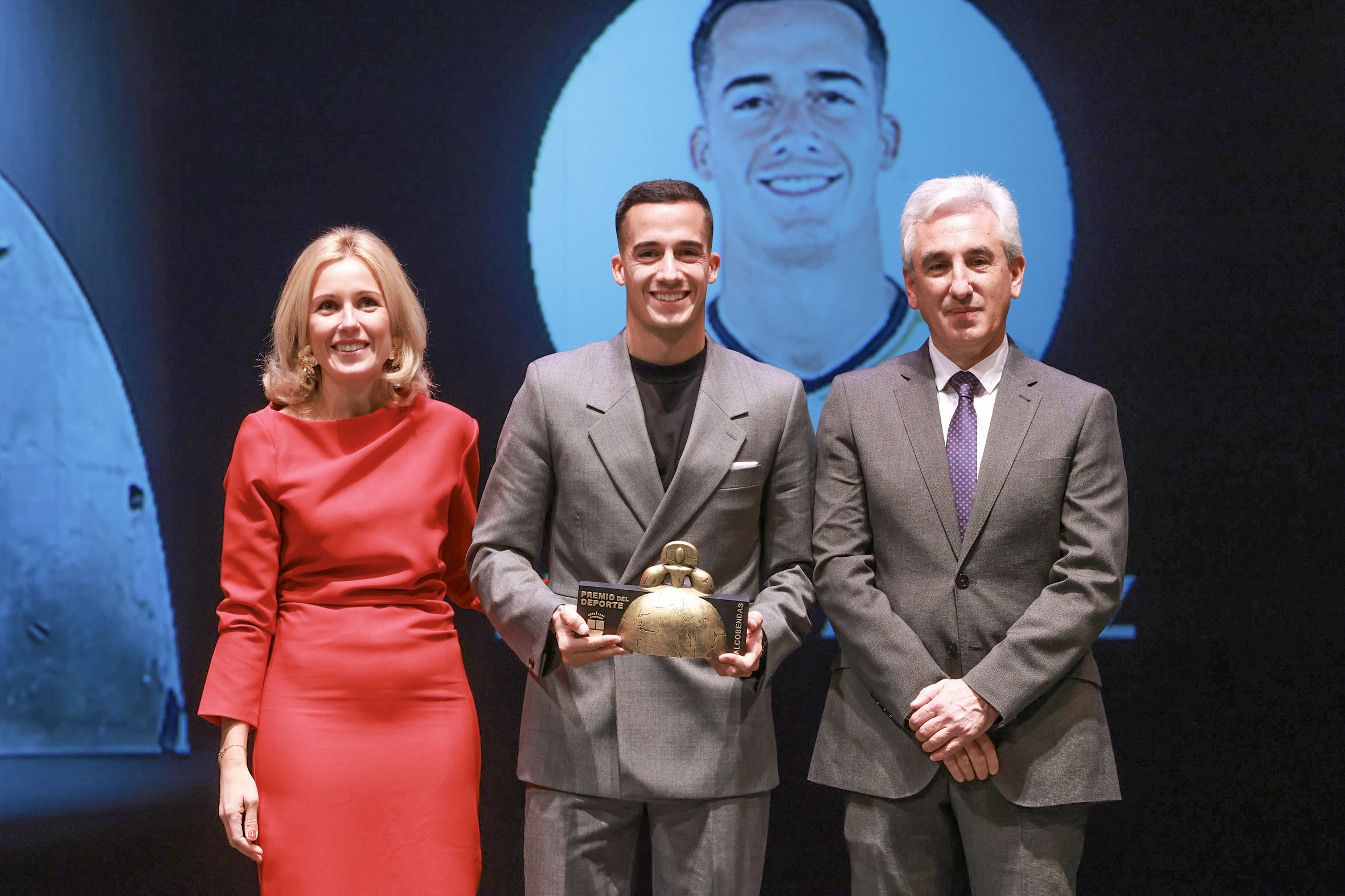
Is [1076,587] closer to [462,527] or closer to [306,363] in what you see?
[462,527]

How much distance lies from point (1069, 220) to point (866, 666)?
1.87 m

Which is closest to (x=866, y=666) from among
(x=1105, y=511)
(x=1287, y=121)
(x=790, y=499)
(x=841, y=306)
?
(x=790, y=499)

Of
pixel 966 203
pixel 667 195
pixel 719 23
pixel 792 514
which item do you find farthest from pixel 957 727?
pixel 719 23

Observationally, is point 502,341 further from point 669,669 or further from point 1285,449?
point 1285,449

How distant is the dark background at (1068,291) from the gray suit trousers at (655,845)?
1.22m

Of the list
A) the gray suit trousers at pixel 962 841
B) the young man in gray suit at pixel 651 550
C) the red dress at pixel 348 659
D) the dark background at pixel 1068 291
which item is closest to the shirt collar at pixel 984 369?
the young man in gray suit at pixel 651 550

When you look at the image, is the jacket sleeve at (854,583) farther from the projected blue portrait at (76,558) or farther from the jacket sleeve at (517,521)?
the projected blue portrait at (76,558)

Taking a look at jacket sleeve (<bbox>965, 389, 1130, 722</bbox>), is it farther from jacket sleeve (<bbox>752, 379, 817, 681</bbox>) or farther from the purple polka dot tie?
jacket sleeve (<bbox>752, 379, 817, 681</bbox>)

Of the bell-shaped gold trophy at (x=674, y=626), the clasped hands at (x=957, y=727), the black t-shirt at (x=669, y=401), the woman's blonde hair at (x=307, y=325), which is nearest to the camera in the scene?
the bell-shaped gold trophy at (x=674, y=626)

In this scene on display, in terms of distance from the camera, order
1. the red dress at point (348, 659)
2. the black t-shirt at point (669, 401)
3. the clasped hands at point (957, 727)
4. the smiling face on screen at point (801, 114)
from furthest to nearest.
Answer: the smiling face on screen at point (801, 114) → the black t-shirt at point (669, 401) → the red dress at point (348, 659) → the clasped hands at point (957, 727)

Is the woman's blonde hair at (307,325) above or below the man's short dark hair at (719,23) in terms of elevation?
below

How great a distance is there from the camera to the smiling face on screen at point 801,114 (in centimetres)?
333

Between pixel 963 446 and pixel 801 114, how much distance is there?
1.54 meters

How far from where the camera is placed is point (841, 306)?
335cm
